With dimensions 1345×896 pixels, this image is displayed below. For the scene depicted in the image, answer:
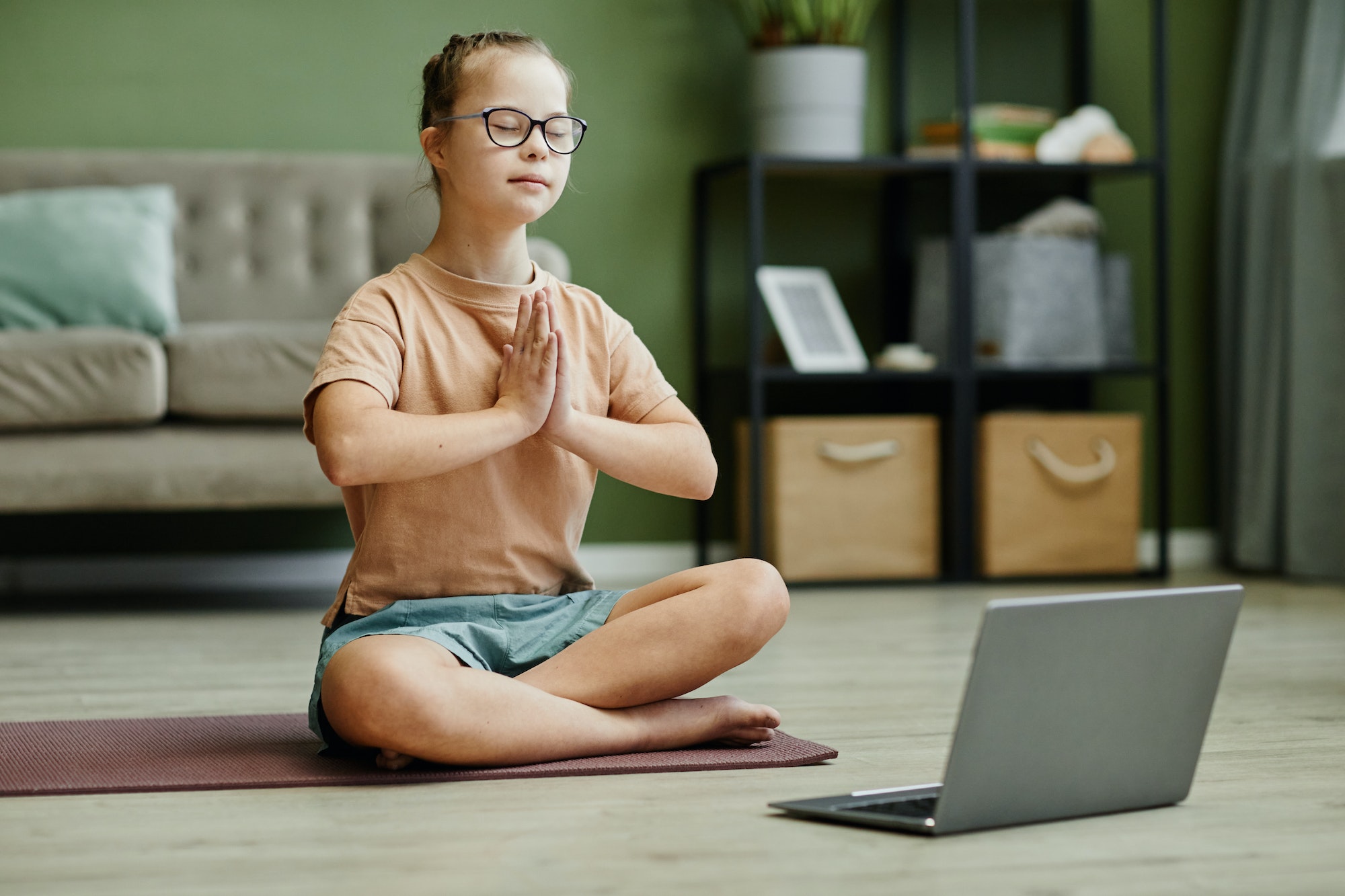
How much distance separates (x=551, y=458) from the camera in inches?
56.6

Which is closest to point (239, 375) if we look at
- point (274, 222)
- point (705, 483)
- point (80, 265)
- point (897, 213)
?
point (80, 265)

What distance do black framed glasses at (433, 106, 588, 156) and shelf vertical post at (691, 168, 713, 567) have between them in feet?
6.29

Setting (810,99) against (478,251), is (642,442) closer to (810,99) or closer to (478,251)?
(478,251)

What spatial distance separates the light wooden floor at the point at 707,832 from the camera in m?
0.99

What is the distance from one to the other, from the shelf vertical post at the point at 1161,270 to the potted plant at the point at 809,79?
2.09 feet

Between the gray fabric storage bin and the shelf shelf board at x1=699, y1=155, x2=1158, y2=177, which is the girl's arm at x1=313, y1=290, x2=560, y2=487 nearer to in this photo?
the shelf shelf board at x1=699, y1=155, x2=1158, y2=177

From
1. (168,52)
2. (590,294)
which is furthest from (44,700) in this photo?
(168,52)

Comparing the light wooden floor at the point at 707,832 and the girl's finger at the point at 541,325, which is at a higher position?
the girl's finger at the point at 541,325

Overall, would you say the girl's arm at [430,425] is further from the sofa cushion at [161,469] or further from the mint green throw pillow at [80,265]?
the mint green throw pillow at [80,265]

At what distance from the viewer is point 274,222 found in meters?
3.06

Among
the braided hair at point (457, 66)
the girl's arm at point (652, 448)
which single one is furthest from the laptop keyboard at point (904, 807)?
the braided hair at point (457, 66)

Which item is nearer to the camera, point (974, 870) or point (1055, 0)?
point (974, 870)

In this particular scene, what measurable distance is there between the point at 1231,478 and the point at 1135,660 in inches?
100

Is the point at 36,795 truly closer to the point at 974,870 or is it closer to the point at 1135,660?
the point at 974,870
